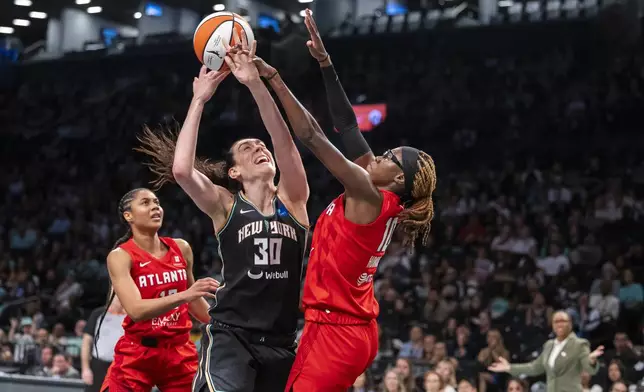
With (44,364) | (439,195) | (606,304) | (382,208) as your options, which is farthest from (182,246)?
(439,195)

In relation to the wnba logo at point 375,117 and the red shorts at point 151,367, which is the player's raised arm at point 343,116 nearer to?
the red shorts at point 151,367

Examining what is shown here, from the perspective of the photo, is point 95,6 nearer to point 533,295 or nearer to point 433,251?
point 433,251

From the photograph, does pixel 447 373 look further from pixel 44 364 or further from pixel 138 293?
pixel 44 364

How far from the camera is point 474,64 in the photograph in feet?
54.7

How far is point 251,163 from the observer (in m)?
4.10

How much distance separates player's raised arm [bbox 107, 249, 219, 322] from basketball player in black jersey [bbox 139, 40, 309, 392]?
0.11m

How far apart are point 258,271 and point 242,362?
0.39 meters

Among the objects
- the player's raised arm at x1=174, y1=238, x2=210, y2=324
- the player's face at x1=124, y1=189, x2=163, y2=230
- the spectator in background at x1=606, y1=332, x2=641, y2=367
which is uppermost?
the player's face at x1=124, y1=189, x2=163, y2=230

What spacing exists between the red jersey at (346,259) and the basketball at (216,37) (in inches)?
35.5

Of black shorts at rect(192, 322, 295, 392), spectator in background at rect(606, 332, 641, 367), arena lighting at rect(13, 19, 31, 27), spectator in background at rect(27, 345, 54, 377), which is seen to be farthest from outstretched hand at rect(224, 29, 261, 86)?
arena lighting at rect(13, 19, 31, 27)

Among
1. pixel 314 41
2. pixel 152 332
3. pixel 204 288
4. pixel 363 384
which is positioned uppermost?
pixel 314 41

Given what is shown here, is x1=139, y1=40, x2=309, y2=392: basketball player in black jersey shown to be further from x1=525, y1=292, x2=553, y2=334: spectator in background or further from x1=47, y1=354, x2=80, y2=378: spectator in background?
x1=525, y1=292, x2=553, y2=334: spectator in background

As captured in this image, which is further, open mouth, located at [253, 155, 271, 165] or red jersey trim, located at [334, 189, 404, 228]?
open mouth, located at [253, 155, 271, 165]

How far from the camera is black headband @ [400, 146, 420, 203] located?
3797mm
